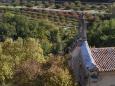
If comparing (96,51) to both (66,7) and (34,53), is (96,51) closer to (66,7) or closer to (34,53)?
(34,53)

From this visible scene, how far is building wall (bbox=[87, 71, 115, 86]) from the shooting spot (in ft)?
65.8

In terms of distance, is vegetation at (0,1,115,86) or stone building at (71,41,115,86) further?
vegetation at (0,1,115,86)

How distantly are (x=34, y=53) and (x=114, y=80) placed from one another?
13.5 metres

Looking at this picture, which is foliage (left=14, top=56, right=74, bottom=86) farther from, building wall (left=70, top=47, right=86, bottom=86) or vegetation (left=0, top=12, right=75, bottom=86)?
building wall (left=70, top=47, right=86, bottom=86)

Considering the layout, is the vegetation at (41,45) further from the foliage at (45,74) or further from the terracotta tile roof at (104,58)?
the terracotta tile roof at (104,58)

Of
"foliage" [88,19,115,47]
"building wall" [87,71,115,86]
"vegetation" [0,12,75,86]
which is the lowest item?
"foliage" [88,19,115,47]

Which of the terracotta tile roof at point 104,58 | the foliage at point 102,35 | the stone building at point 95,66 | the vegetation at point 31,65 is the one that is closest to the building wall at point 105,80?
the stone building at point 95,66

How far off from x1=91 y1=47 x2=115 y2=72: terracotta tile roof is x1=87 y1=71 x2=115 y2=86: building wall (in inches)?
9.7

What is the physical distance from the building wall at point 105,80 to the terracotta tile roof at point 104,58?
0.25m

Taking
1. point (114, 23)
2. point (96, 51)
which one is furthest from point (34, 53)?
point (114, 23)

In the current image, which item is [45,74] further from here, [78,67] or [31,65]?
[31,65]

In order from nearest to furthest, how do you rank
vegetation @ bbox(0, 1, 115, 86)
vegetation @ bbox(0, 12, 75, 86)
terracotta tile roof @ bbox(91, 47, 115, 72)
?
terracotta tile roof @ bbox(91, 47, 115, 72) < vegetation @ bbox(0, 12, 75, 86) < vegetation @ bbox(0, 1, 115, 86)

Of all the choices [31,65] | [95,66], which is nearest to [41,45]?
[31,65]

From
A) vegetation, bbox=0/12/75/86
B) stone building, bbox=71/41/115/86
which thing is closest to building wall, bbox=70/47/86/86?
stone building, bbox=71/41/115/86
